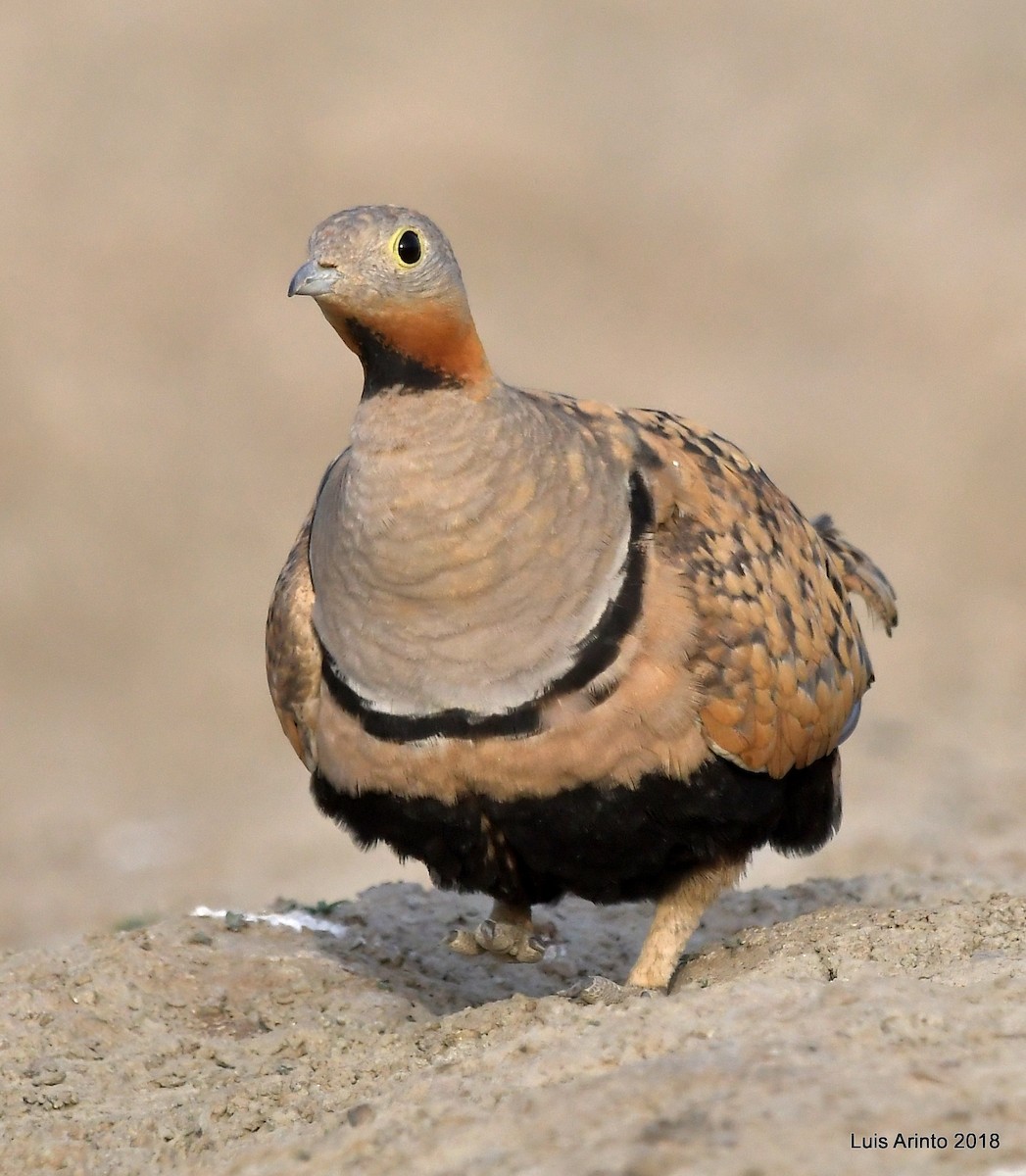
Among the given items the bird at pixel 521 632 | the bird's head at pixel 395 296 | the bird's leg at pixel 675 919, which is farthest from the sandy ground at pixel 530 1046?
the bird's head at pixel 395 296

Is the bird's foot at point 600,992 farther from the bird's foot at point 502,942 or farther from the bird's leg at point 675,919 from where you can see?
the bird's foot at point 502,942

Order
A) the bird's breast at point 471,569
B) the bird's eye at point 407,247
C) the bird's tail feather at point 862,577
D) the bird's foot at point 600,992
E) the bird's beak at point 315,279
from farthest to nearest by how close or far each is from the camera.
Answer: the bird's tail feather at point 862,577
the bird's foot at point 600,992
the bird's breast at point 471,569
the bird's eye at point 407,247
the bird's beak at point 315,279

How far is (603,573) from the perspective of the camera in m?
5.03

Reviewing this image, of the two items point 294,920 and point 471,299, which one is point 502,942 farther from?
point 471,299

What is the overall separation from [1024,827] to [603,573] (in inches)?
198

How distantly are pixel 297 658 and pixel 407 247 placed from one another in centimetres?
130

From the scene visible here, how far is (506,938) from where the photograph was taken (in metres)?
5.95

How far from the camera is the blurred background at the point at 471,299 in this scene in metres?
14.4

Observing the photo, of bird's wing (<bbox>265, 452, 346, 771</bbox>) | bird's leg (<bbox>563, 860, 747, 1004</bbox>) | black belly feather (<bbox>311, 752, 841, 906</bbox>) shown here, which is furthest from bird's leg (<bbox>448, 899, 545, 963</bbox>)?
bird's wing (<bbox>265, 452, 346, 771</bbox>)

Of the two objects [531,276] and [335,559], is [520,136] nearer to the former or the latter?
[531,276]

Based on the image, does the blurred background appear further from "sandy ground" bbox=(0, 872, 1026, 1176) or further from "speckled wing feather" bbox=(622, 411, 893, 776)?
"speckled wing feather" bbox=(622, 411, 893, 776)

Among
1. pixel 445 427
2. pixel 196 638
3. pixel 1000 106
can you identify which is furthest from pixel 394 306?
pixel 1000 106

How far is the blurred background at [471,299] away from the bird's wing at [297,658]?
646 cm

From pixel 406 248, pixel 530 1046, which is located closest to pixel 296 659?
pixel 406 248
